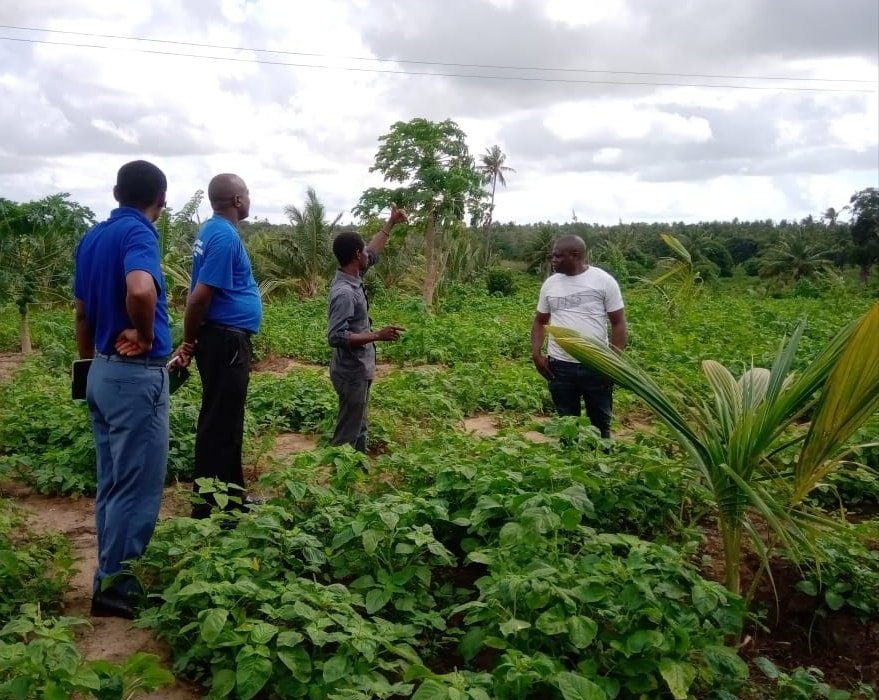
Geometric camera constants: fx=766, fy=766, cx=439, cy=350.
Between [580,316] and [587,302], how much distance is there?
0.10m

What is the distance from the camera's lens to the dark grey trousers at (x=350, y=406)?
466 centimetres

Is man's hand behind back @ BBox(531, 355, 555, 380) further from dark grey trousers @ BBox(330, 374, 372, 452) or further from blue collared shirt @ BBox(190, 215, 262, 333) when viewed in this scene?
blue collared shirt @ BBox(190, 215, 262, 333)

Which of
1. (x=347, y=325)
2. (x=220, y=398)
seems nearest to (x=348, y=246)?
(x=347, y=325)

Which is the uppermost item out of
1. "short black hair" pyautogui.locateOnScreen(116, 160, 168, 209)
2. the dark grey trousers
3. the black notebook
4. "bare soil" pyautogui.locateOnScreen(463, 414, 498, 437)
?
"short black hair" pyautogui.locateOnScreen(116, 160, 168, 209)

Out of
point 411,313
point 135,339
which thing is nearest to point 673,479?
point 135,339

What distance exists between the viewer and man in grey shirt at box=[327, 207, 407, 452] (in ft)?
14.8

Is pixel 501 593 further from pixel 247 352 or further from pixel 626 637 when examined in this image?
pixel 247 352

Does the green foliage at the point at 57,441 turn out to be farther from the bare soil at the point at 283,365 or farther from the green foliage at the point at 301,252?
the green foliage at the point at 301,252

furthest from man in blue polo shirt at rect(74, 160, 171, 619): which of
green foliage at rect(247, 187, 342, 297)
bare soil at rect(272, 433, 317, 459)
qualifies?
green foliage at rect(247, 187, 342, 297)

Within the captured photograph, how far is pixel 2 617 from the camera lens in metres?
2.93

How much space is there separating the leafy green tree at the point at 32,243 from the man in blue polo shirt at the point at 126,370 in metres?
10.0

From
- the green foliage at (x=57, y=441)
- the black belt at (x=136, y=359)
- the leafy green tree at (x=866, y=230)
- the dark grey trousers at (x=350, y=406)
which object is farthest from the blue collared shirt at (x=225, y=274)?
the leafy green tree at (x=866, y=230)

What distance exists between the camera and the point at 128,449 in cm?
310

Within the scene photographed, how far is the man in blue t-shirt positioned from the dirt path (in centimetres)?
61
